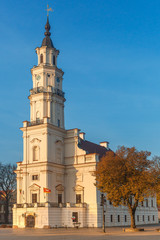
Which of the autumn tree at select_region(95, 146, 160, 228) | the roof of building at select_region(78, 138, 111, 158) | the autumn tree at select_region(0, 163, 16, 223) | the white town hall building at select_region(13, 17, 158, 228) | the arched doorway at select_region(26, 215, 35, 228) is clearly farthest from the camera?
the autumn tree at select_region(0, 163, 16, 223)

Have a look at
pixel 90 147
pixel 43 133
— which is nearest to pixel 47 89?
pixel 43 133

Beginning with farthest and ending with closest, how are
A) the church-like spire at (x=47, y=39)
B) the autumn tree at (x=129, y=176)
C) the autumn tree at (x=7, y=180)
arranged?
the autumn tree at (x=7, y=180), the church-like spire at (x=47, y=39), the autumn tree at (x=129, y=176)

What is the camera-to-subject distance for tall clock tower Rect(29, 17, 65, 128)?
6687 cm

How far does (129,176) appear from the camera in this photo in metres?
47.9

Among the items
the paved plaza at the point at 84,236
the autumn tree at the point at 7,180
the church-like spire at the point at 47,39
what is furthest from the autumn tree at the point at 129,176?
the autumn tree at the point at 7,180

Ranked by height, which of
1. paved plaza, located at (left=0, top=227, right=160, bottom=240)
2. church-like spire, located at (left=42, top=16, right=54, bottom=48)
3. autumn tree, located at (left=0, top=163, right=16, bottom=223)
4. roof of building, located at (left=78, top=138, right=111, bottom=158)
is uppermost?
church-like spire, located at (left=42, top=16, right=54, bottom=48)

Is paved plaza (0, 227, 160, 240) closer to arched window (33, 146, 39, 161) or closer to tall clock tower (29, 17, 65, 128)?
arched window (33, 146, 39, 161)

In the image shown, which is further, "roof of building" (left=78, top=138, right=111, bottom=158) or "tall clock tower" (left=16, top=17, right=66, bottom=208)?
"roof of building" (left=78, top=138, right=111, bottom=158)

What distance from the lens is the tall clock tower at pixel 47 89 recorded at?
66.9m

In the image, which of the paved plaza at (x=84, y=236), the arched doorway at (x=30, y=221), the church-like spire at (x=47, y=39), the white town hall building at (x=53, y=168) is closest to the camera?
the paved plaza at (x=84, y=236)

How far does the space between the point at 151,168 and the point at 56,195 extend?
2252 cm

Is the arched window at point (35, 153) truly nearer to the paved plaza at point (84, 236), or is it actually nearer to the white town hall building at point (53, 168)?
the white town hall building at point (53, 168)

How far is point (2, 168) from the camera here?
88.8m

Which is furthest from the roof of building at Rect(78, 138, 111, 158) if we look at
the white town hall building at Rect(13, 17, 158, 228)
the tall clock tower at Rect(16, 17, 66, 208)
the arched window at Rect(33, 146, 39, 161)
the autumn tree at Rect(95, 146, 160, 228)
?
the autumn tree at Rect(95, 146, 160, 228)
